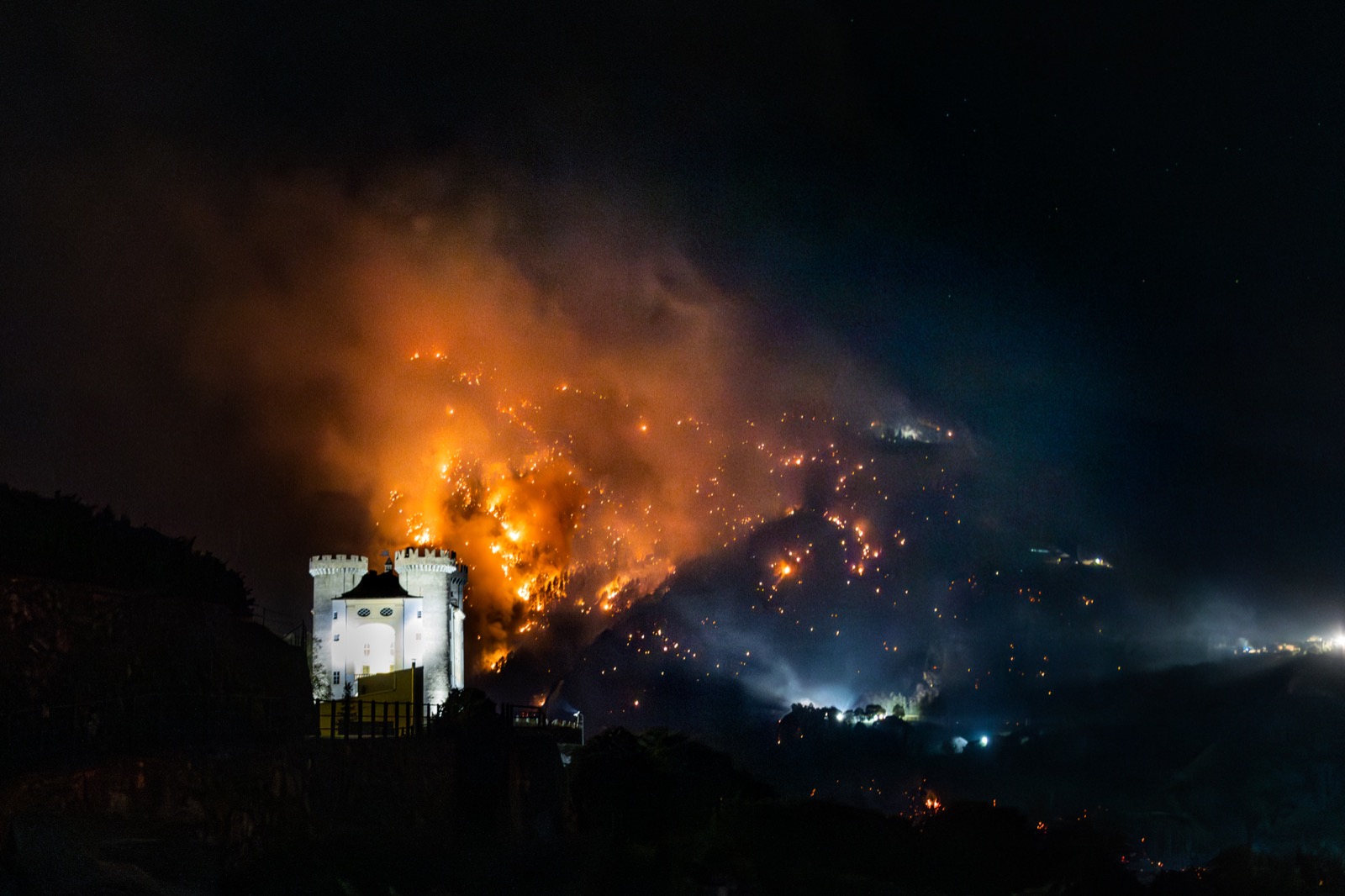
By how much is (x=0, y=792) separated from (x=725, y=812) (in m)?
30.5

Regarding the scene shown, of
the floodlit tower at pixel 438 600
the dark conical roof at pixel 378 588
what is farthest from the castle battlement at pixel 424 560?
the dark conical roof at pixel 378 588

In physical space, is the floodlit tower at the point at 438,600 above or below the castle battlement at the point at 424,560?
below

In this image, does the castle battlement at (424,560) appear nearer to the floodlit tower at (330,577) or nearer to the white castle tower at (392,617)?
the white castle tower at (392,617)

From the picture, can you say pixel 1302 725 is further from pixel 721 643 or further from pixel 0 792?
pixel 0 792

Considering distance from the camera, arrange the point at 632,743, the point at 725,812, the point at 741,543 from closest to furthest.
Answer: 1. the point at 725,812
2. the point at 632,743
3. the point at 741,543

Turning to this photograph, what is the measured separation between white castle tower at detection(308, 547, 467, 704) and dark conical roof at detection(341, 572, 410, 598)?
0.04 metres

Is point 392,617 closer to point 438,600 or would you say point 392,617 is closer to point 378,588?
point 378,588

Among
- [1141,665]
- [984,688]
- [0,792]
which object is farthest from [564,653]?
[0,792]

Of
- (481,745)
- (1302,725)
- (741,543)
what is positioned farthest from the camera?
(741,543)

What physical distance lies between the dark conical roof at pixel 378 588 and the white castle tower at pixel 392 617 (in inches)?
1.7

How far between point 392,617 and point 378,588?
176cm

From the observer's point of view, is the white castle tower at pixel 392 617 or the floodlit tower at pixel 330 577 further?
the floodlit tower at pixel 330 577

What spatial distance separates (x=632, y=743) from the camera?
155 feet

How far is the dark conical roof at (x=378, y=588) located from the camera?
2229 inches
